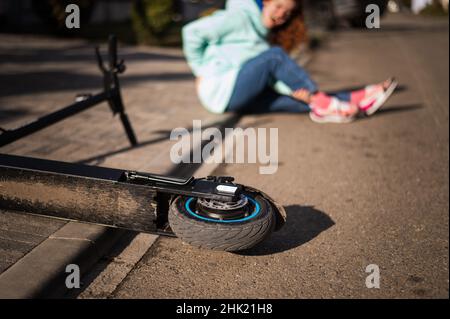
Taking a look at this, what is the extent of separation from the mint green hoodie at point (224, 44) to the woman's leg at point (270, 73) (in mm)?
95

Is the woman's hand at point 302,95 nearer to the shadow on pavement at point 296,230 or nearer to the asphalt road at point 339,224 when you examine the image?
the asphalt road at point 339,224

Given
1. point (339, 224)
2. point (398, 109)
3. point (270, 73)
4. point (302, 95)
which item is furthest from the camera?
point (398, 109)

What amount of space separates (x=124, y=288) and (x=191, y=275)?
0.32 metres

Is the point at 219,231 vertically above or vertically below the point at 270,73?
below

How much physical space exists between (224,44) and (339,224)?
101 inches

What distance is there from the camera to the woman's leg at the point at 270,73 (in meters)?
4.41

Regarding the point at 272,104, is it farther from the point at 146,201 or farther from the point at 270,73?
the point at 146,201

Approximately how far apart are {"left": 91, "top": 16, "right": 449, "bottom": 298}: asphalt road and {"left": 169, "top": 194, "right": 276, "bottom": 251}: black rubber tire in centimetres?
17

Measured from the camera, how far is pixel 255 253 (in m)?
2.34

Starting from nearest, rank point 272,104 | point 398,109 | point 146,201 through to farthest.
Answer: point 146,201 < point 272,104 < point 398,109

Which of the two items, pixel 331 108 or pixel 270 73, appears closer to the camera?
pixel 270 73

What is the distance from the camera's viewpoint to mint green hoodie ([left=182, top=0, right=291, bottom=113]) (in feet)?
14.4

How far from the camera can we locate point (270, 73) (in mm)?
4543

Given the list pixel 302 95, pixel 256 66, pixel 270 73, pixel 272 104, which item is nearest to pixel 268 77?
pixel 270 73
